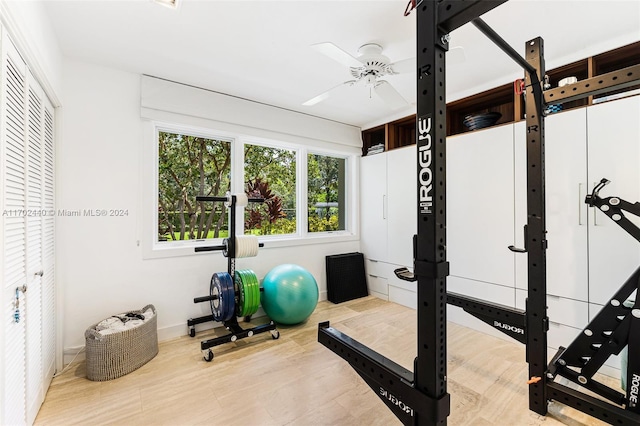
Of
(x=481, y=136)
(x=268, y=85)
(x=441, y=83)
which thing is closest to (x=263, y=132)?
(x=268, y=85)

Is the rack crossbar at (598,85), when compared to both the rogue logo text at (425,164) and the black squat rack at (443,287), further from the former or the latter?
the rogue logo text at (425,164)

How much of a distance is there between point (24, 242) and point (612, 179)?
400 cm

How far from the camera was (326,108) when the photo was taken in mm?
3715

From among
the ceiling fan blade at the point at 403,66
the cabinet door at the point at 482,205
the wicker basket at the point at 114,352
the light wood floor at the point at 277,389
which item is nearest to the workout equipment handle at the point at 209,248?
the wicker basket at the point at 114,352

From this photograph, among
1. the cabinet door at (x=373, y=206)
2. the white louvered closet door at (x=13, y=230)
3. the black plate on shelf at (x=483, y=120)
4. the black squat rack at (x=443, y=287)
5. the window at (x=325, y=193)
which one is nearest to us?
the black squat rack at (x=443, y=287)

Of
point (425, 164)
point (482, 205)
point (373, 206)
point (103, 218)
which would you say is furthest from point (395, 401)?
point (373, 206)

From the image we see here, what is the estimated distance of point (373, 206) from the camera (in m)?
4.31

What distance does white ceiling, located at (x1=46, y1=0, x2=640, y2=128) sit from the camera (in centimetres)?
189

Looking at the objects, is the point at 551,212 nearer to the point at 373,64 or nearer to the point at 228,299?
the point at 373,64

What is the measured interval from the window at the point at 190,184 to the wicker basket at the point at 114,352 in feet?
3.45

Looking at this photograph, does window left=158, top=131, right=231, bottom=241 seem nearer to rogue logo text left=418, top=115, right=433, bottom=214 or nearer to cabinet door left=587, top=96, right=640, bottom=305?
rogue logo text left=418, top=115, right=433, bottom=214

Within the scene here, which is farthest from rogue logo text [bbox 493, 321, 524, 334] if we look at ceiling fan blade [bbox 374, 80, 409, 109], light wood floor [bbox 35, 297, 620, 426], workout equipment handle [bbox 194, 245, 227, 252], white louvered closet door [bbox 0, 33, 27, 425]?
white louvered closet door [bbox 0, 33, 27, 425]

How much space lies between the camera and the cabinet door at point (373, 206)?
163 inches

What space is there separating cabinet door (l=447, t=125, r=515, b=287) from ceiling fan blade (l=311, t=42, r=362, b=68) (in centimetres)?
169
